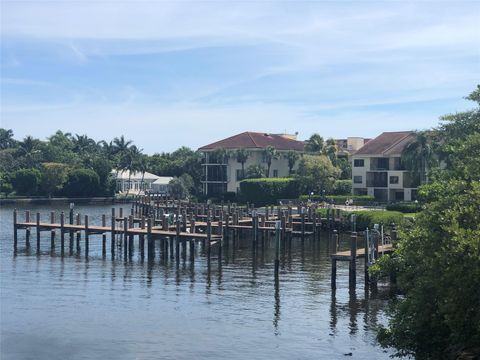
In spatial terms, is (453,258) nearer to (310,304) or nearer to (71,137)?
(310,304)

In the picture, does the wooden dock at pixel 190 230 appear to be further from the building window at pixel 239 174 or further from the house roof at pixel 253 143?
the house roof at pixel 253 143

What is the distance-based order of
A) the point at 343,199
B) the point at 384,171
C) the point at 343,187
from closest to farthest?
the point at 343,199, the point at 384,171, the point at 343,187

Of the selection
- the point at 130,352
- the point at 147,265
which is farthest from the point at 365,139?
the point at 130,352

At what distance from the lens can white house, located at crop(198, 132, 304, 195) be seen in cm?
10600

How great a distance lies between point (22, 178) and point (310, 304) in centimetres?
10508

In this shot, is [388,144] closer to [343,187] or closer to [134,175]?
[343,187]

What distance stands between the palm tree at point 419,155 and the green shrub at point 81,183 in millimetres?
69889

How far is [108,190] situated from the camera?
446 ft

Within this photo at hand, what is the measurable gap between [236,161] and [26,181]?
46.3 metres

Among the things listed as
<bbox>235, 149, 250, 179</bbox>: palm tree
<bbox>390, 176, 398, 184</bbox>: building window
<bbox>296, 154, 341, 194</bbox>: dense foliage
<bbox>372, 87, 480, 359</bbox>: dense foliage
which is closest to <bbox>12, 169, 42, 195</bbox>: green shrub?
<bbox>235, 149, 250, 179</bbox>: palm tree

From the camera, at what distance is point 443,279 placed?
18750 mm

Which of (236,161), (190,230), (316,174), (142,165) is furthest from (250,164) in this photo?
(190,230)

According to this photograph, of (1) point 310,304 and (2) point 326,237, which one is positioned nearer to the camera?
→ (1) point 310,304

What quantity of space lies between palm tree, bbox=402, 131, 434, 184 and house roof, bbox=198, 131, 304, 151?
29175 mm
